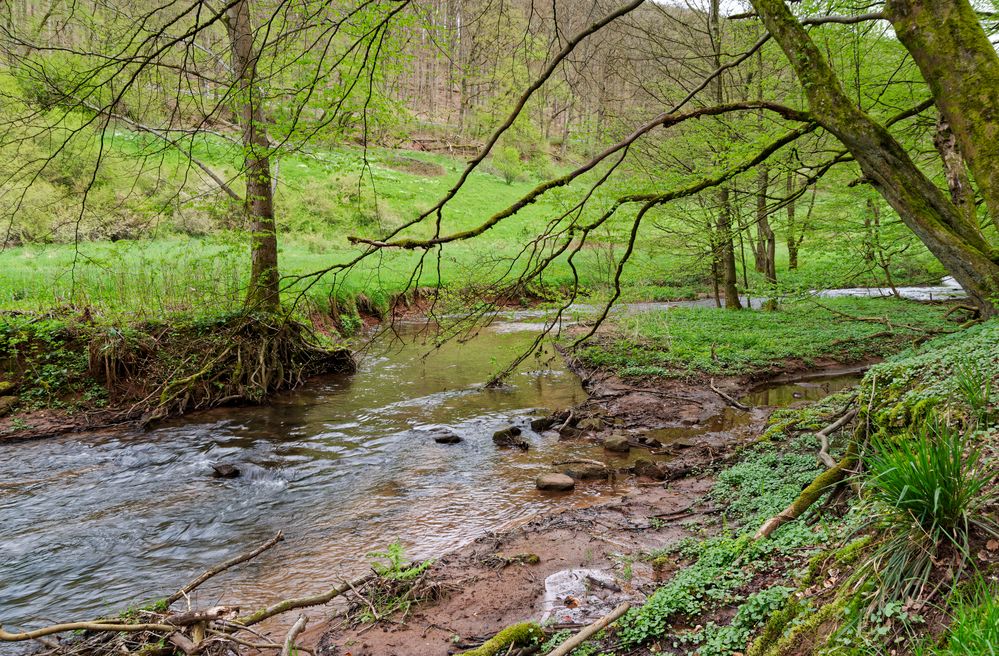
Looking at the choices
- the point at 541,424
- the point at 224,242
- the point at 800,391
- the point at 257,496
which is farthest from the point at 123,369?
the point at 800,391

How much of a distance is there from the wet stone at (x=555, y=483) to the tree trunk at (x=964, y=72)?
14.0 ft

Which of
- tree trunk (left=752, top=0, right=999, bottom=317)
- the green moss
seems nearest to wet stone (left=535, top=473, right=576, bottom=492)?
the green moss

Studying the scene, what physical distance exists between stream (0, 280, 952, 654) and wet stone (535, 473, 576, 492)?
13 centimetres

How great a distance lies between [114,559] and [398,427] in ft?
13.6

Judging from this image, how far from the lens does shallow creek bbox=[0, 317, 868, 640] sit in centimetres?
471

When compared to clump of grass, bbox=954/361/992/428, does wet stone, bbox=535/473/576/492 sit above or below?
below

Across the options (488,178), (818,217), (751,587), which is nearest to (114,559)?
(751,587)

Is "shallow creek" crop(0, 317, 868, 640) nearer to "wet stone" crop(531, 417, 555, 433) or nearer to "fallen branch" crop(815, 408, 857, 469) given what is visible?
"wet stone" crop(531, 417, 555, 433)

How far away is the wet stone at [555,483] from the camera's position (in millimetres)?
6133

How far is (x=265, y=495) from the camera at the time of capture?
6.38 meters

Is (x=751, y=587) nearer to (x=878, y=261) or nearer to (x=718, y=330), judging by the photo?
(x=878, y=261)

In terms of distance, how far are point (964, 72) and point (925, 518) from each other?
9.78ft

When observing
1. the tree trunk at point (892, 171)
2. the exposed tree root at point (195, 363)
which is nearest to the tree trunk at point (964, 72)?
the tree trunk at point (892, 171)

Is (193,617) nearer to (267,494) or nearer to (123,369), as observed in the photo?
(267,494)
